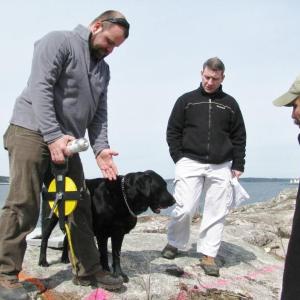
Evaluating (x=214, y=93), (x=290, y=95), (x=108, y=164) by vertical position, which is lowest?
(x=108, y=164)

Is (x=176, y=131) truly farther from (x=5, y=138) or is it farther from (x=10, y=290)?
(x=10, y=290)

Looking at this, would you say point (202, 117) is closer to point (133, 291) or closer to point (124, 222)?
point (124, 222)

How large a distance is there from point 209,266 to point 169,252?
551 millimetres

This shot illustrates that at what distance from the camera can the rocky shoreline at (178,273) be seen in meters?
4.50

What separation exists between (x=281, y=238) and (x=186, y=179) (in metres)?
3.39

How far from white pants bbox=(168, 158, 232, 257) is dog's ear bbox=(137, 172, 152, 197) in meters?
0.72

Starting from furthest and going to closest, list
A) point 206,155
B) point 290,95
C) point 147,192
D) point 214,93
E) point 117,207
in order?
point 214,93 < point 206,155 < point 147,192 < point 117,207 < point 290,95

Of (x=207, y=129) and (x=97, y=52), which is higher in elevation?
(x=97, y=52)

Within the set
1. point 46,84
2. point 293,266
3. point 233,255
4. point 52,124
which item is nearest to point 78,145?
point 52,124

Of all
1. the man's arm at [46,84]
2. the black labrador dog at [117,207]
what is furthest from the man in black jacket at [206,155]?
the man's arm at [46,84]

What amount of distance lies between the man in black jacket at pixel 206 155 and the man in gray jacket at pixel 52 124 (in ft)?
5.63

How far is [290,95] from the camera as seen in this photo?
2770 mm

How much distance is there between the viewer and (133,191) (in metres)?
4.90

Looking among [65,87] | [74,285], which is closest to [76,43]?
[65,87]
